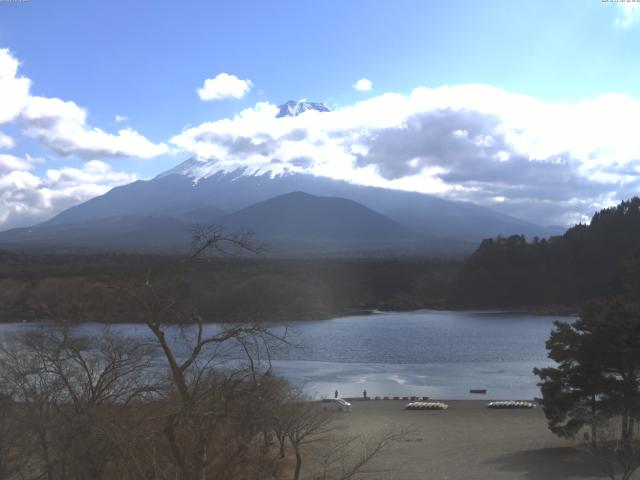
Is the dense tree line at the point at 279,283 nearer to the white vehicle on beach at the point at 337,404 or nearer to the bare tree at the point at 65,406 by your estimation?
the white vehicle on beach at the point at 337,404

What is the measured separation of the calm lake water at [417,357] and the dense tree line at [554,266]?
11823 mm

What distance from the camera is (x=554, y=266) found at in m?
64.5

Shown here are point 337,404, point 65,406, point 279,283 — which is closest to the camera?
point 65,406

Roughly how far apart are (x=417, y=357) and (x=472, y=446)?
18840mm

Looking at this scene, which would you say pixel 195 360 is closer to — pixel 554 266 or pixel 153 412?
pixel 153 412

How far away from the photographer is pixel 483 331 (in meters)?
43.9

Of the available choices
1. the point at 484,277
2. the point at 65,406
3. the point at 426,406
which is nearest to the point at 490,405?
the point at 426,406

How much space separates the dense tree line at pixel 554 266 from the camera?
6219 centimetres

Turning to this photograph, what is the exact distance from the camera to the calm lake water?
24562mm

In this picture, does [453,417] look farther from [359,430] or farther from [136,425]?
[136,425]

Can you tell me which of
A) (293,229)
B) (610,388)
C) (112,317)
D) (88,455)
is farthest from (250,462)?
(293,229)

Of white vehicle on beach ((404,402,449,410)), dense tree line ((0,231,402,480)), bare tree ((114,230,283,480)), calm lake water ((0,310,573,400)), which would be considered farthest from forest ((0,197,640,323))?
bare tree ((114,230,283,480))

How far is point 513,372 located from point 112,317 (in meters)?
24.6

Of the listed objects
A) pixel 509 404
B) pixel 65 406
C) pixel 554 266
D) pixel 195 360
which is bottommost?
pixel 509 404
